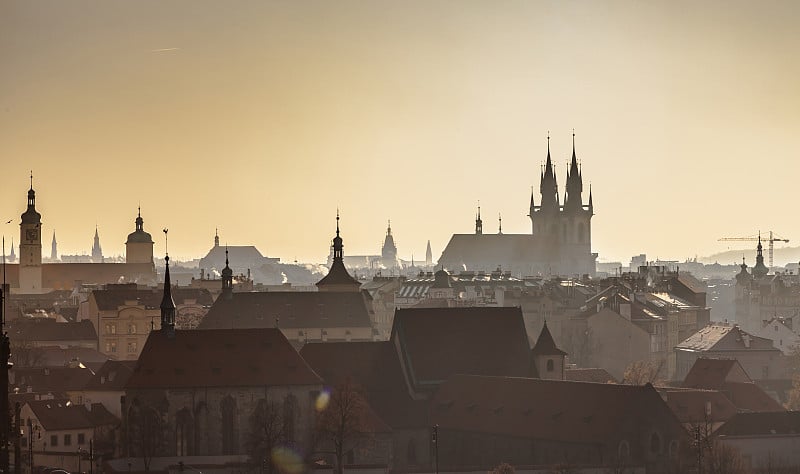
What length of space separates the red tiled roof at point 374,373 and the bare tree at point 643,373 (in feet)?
74.9

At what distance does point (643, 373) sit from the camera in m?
135

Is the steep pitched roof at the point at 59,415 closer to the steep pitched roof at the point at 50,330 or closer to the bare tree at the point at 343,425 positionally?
the bare tree at the point at 343,425

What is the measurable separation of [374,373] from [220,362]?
1019 centimetres

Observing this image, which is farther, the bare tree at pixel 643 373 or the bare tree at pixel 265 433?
the bare tree at pixel 643 373

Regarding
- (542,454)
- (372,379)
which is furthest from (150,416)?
(542,454)

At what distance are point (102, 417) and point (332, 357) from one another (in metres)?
18.0

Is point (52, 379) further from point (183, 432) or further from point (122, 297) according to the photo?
point (122, 297)

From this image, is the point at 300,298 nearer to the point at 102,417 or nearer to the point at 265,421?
the point at 102,417

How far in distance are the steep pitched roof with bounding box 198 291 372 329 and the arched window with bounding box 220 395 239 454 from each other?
5020 cm

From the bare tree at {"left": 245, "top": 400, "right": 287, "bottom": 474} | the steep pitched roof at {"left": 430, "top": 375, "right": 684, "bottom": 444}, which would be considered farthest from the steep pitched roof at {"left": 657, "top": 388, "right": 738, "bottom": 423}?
the bare tree at {"left": 245, "top": 400, "right": 287, "bottom": 474}

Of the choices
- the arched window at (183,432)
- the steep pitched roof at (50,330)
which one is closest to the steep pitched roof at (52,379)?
the arched window at (183,432)

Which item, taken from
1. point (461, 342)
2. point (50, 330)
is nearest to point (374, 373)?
point (461, 342)

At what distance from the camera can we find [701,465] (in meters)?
93.1

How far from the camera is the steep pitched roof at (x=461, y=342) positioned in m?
108
